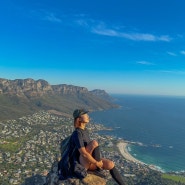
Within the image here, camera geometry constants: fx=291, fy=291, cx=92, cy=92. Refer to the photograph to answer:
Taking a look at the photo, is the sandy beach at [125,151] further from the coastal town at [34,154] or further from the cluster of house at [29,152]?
the cluster of house at [29,152]

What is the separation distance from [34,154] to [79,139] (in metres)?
104

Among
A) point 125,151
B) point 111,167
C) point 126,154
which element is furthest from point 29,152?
point 111,167

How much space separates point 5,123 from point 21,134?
27.7 m

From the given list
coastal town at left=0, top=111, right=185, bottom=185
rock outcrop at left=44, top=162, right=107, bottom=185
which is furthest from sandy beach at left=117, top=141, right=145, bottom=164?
rock outcrop at left=44, top=162, right=107, bottom=185

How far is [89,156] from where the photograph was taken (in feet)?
27.4

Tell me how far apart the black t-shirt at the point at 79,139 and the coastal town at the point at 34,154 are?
54.4 meters

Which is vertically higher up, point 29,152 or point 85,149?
point 85,149

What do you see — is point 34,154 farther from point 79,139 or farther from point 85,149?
point 79,139

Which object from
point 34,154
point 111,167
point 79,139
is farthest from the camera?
point 34,154

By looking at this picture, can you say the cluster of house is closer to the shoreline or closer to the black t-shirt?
the shoreline

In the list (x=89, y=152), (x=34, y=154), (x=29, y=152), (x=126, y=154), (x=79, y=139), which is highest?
(x=79, y=139)

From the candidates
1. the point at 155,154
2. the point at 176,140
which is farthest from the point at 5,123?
the point at 176,140

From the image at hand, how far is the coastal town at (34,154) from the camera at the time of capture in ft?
275

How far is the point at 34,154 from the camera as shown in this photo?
108125mm
